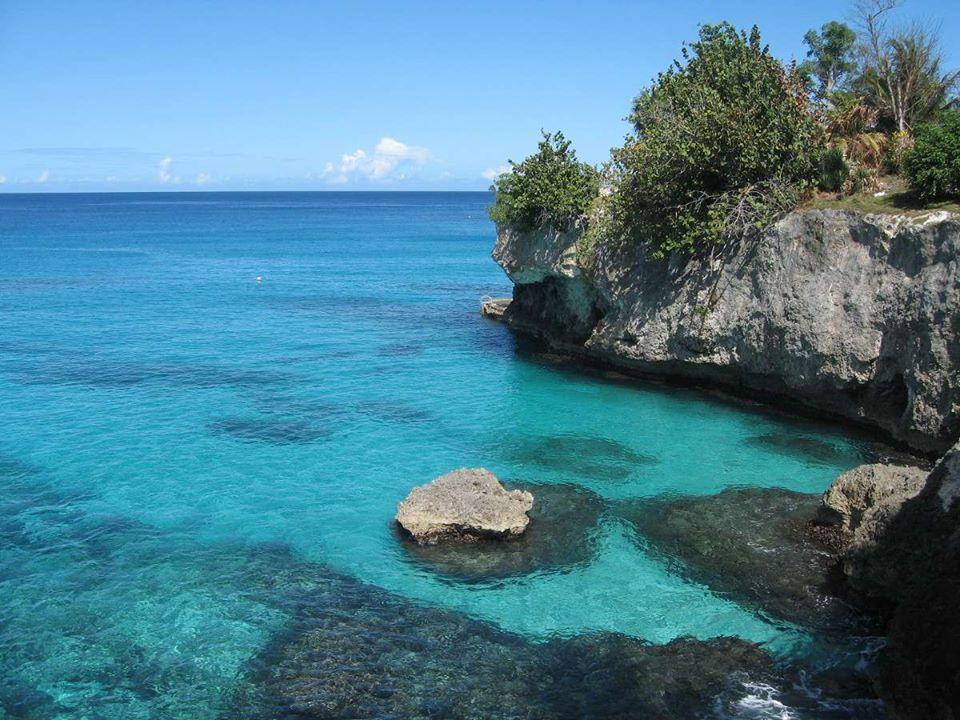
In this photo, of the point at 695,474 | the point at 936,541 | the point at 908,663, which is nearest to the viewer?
the point at 908,663

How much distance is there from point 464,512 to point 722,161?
52.6 ft

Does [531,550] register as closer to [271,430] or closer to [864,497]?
[864,497]

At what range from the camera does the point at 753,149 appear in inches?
1015

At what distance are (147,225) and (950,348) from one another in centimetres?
11945

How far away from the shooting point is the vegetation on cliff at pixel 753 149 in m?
25.1

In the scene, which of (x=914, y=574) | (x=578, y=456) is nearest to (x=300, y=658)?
(x=914, y=574)

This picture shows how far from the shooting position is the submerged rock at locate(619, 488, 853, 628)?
1453 cm

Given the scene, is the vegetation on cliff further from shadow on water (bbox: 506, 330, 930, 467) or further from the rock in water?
the rock in water

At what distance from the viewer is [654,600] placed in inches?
584

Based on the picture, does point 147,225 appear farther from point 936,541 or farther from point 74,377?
point 936,541

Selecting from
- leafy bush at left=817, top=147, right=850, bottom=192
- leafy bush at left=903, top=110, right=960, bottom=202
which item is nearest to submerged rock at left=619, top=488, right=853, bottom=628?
leafy bush at left=903, top=110, right=960, bottom=202

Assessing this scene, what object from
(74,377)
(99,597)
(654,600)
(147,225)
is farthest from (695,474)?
(147,225)

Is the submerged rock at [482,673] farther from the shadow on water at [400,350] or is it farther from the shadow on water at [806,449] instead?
the shadow on water at [400,350]

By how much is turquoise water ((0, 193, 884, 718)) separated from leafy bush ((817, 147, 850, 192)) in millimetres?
7677
